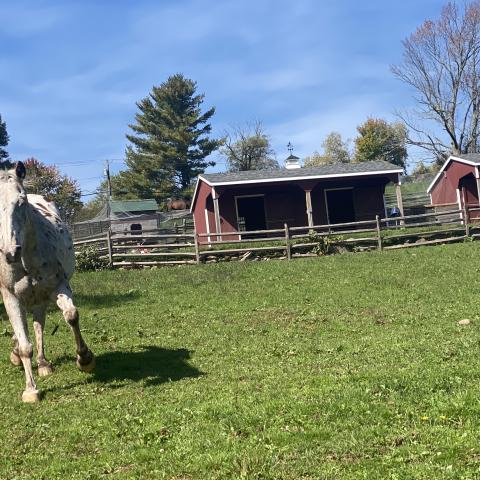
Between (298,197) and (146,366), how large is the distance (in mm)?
23457

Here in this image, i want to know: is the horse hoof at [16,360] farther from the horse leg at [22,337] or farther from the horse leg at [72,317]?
the horse leg at [22,337]

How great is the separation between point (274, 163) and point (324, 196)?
51962 millimetres

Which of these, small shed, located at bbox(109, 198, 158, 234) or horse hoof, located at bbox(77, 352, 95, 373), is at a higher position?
small shed, located at bbox(109, 198, 158, 234)

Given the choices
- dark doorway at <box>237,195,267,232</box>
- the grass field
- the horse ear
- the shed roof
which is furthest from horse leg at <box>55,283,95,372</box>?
the shed roof

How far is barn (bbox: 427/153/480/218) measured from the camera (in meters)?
32.1

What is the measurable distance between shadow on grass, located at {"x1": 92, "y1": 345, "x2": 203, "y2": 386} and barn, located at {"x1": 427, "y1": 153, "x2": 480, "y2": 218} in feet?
82.8

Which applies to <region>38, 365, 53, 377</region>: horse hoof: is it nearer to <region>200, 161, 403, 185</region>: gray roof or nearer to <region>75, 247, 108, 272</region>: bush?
<region>75, 247, 108, 272</region>: bush

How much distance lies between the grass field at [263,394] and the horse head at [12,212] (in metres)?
1.74

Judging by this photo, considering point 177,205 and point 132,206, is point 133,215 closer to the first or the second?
point 132,206

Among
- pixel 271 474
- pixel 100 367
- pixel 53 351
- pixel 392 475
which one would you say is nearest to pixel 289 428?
pixel 271 474

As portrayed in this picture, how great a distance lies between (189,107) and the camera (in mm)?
68312

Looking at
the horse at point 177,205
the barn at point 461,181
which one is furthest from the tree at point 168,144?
the barn at point 461,181

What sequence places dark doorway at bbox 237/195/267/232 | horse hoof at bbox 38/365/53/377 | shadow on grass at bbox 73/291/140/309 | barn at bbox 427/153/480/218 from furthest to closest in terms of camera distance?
barn at bbox 427/153/480/218 < dark doorway at bbox 237/195/267/232 < shadow on grass at bbox 73/291/140/309 < horse hoof at bbox 38/365/53/377

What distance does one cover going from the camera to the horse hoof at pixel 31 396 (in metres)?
6.46
